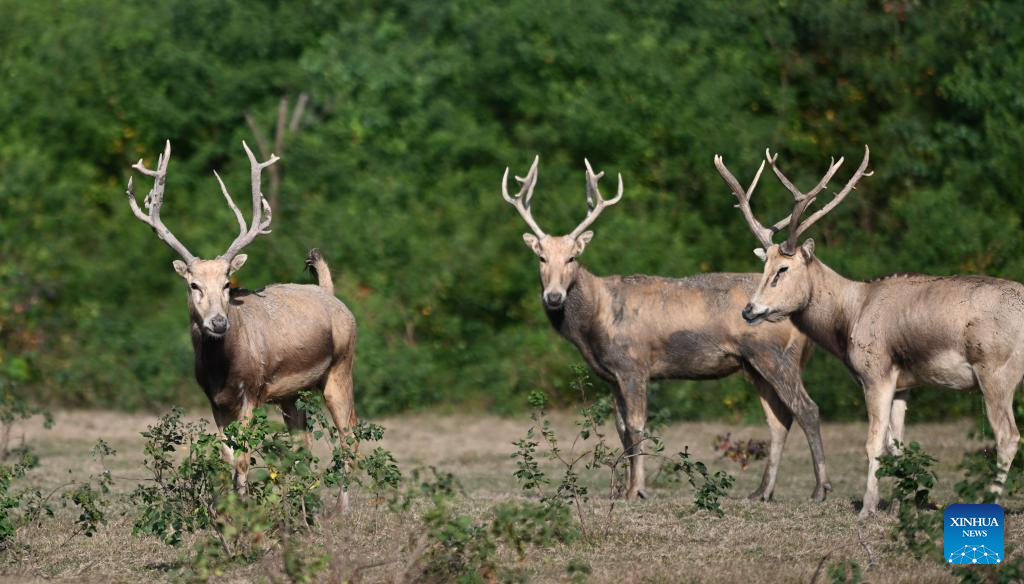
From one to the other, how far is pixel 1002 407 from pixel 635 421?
11.8 ft

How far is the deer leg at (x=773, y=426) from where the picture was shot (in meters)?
13.5

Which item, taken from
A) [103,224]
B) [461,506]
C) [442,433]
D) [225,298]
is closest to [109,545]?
[225,298]

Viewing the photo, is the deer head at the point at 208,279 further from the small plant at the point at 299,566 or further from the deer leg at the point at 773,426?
the deer leg at the point at 773,426

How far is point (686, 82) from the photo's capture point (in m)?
24.7

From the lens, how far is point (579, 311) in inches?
557

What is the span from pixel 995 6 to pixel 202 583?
18490mm

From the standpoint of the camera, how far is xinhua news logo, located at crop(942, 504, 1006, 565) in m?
9.81

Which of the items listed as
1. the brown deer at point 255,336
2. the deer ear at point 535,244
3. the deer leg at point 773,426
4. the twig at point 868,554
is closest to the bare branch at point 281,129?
the deer ear at point 535,244

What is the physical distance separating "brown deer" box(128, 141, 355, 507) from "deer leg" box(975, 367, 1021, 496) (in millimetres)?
5226

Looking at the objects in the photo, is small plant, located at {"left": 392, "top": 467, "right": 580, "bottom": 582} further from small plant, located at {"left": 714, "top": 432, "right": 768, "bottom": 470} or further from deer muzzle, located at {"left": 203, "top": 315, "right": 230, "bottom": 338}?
small plant, located at {"left": 714, "top": 432, "right": 768, "bottom": 470}

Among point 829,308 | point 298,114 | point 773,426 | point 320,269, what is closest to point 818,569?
point 829,308

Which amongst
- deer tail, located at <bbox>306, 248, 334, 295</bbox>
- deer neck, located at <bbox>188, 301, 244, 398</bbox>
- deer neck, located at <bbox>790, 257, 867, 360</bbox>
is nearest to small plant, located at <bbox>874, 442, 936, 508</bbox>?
deer neck, located at <bbox>790, 257, 867, 360</bbox>

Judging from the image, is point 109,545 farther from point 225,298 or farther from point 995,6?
point 995,6

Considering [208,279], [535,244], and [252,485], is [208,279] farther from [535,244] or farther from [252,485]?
[535,244]
